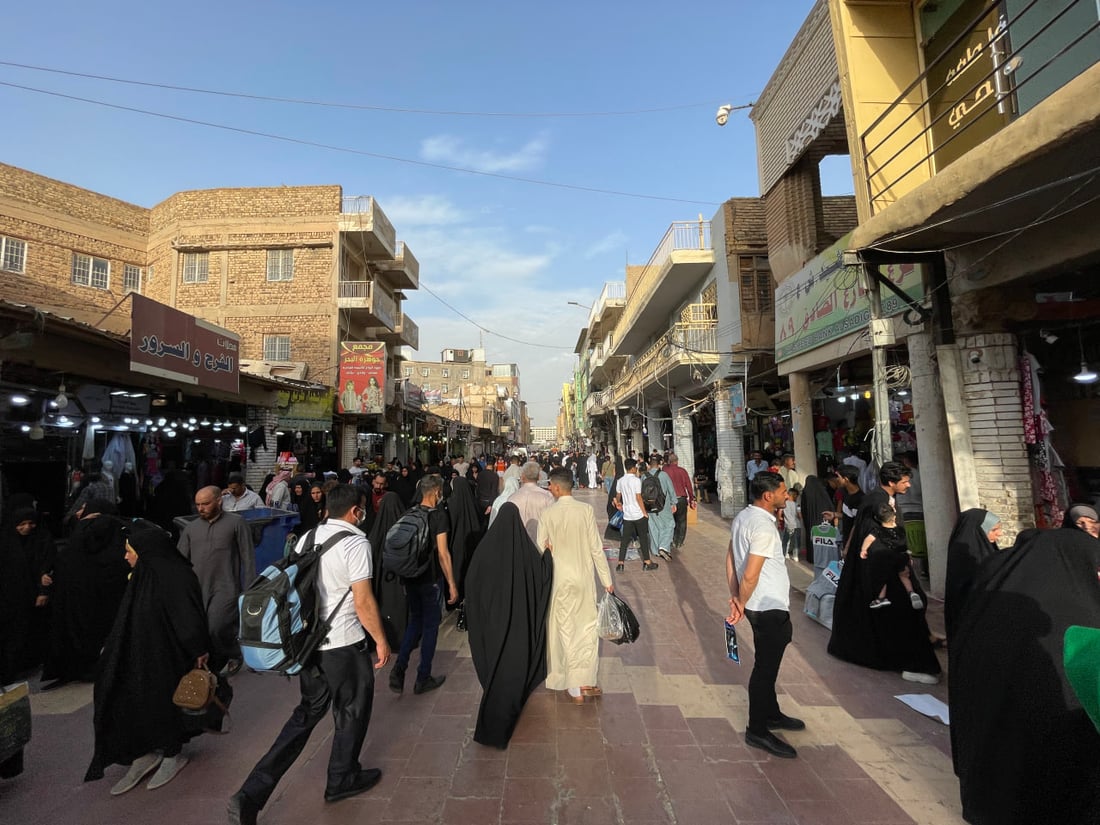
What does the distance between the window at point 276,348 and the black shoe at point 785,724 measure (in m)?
19.3

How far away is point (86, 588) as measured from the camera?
4160mm

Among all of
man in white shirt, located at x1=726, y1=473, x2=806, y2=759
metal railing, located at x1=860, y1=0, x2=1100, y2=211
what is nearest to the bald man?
man in white shirt, located at x1=726, y1=473, x2=806, y2=759

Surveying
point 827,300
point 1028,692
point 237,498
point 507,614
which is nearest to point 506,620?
point 507,614

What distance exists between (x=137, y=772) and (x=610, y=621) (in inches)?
110

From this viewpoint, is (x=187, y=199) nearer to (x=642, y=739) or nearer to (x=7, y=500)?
(x=7, y=500)

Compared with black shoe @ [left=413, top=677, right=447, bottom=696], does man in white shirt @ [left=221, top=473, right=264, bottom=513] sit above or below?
above

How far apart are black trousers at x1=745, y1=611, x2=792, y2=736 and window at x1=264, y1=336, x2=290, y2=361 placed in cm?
1923

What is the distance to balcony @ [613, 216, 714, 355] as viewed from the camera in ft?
46.7

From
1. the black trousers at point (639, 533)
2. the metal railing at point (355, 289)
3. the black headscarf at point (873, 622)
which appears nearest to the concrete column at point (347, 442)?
the metal railing at point (355, 289)

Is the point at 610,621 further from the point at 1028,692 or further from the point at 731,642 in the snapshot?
the point at 1028,692

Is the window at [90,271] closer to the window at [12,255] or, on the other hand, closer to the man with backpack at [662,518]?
the window at [12,255]

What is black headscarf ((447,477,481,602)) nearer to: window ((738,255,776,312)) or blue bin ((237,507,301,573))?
blue bin ((237,507,301,573))

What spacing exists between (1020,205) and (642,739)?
205 inches

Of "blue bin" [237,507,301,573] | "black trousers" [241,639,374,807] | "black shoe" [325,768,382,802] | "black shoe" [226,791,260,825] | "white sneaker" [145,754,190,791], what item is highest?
"blue bin" [237,507,301,573]
